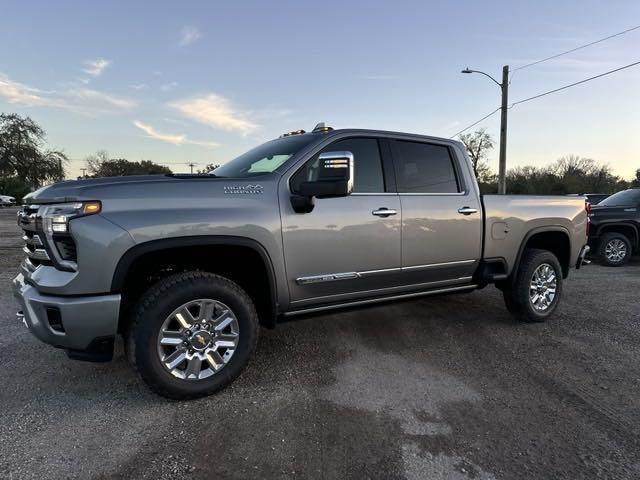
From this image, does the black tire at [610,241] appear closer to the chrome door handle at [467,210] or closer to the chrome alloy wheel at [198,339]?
the chrome door handle at [467,210]

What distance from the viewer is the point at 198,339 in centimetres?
294

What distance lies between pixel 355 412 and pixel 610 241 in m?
8.68

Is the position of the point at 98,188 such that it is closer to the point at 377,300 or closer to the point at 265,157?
the point at 265,157

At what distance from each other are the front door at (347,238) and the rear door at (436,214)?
0.17m

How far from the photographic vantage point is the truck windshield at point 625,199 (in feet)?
30.2

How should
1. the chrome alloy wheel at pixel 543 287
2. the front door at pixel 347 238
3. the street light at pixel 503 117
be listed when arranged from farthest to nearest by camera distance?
the street light at pixel 503 117
the chrome alloy wheel at pixel 543 287
the front door at pixel 347 238

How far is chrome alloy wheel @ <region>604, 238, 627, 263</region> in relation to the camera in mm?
9008

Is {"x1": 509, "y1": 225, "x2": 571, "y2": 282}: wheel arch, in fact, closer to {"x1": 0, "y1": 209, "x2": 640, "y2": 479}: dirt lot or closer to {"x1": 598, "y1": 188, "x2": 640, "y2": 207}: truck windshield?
{"x1": 0, "y1": 209, "x2": 640, "y2": 479}: dirt lot

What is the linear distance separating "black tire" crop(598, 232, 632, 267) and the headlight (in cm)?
982

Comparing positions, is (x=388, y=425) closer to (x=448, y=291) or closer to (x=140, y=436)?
(x=140, y=436)

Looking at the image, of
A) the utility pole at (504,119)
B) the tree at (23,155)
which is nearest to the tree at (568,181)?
the utility pole at (504,119)

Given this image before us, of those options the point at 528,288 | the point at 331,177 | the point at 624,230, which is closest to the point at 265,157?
the point at 331,177

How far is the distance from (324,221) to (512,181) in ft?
179

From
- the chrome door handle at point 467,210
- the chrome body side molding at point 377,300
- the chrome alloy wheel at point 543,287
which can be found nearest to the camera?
the chrome body side molding at point 377,300
